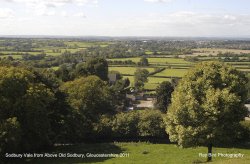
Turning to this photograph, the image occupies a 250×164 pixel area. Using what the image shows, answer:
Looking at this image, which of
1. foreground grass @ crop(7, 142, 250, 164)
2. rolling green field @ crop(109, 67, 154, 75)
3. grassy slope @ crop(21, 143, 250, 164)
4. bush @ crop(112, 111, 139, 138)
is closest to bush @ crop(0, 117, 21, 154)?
foreground grass @ crop(7, 142, 250, 164)

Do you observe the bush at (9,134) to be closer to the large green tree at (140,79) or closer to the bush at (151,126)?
the bush at (151,126)

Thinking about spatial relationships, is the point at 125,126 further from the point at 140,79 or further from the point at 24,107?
the point at 140,79

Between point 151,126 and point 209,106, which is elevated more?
point 209,106

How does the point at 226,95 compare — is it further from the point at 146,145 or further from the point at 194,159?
the point at 146,145

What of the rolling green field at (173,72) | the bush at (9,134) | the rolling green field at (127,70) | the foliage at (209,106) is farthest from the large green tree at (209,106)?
the rolling green field at (127,70)

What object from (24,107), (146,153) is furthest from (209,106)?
(24,107)

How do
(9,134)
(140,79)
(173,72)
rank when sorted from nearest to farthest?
(9,134) → (140,79) → (173,72)

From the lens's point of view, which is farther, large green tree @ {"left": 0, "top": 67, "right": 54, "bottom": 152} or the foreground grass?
large green tree @ {"left": 0, "top": 67, "right": 54, "bottom": 152}

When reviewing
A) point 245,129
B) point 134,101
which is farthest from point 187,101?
point 134,101

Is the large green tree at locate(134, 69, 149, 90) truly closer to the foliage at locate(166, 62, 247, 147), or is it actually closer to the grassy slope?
the grassy slope
